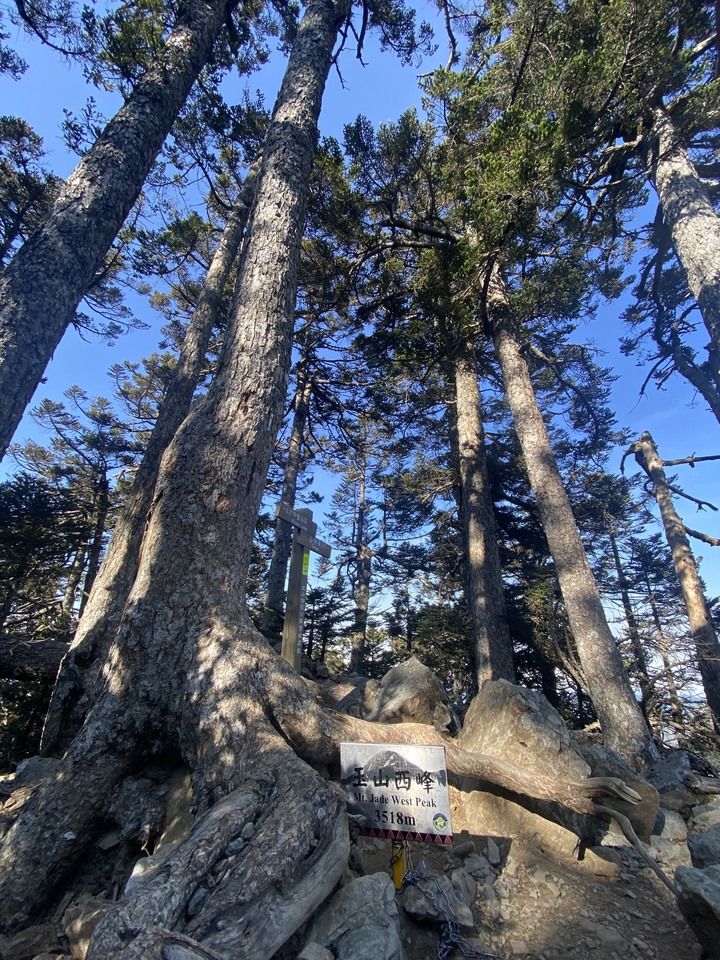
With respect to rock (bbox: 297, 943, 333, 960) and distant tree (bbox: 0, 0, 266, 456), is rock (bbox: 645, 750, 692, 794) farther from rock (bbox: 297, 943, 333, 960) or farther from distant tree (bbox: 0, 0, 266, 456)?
distant tree (bbox: 0, 0, 266, 456)

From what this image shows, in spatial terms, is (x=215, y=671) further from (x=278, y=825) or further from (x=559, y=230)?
(x=559, y=230)

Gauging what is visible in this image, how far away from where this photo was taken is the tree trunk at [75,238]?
353 centimetres

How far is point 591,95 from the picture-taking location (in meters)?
7.97

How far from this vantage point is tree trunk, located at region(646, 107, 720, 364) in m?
6.85

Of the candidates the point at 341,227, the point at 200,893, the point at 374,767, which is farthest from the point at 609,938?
the point at 341,227

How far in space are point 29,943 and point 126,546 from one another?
5521mm

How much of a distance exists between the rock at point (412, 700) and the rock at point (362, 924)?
234cm

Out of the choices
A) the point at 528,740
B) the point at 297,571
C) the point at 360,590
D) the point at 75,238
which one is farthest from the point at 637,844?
the point at 360,590

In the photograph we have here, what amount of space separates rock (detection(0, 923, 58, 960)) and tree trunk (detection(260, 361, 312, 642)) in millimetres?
6596

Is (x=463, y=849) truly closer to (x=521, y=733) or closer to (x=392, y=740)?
(x=392, y=740)

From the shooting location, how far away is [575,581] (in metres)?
7.02

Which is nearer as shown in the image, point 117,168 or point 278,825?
point 278,825

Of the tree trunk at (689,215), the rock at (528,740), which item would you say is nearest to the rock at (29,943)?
the rock at (528,740)

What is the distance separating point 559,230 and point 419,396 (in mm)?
5595
